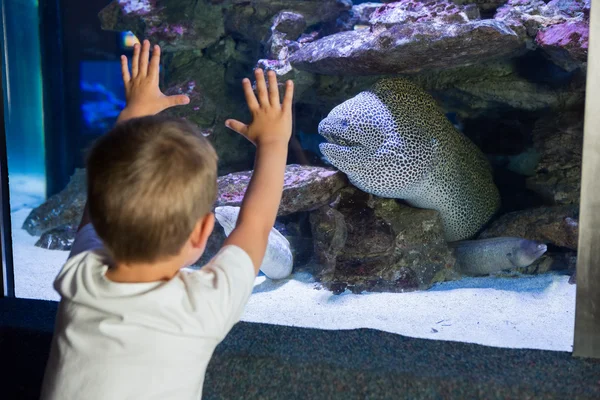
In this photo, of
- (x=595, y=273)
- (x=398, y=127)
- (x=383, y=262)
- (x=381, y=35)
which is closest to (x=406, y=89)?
(x=398, y=127)

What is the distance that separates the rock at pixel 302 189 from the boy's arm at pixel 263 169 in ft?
7.74

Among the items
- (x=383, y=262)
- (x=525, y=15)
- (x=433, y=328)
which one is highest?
(x=525, y=15)

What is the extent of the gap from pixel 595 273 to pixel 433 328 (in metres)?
1.32

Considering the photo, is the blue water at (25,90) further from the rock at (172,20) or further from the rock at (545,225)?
the rock at (545,225)

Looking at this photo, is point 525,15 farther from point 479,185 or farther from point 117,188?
point 117,188

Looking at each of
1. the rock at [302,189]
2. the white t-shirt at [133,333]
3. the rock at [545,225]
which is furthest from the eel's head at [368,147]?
the white t-shirt at [133,333]

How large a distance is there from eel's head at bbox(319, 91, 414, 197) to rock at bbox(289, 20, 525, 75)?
34cm

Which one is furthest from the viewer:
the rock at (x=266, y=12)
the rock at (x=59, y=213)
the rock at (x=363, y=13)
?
the rock at (x=59, y=213)

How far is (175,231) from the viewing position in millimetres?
866

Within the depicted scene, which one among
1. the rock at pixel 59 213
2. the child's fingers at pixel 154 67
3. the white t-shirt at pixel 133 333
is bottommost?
the rock at pixel 59 213

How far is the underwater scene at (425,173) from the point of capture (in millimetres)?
3107

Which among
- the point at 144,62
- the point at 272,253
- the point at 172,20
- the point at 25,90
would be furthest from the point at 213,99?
the point at 25,90

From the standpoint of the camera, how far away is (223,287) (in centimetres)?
92

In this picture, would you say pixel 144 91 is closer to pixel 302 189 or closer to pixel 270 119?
pixel 270 119
